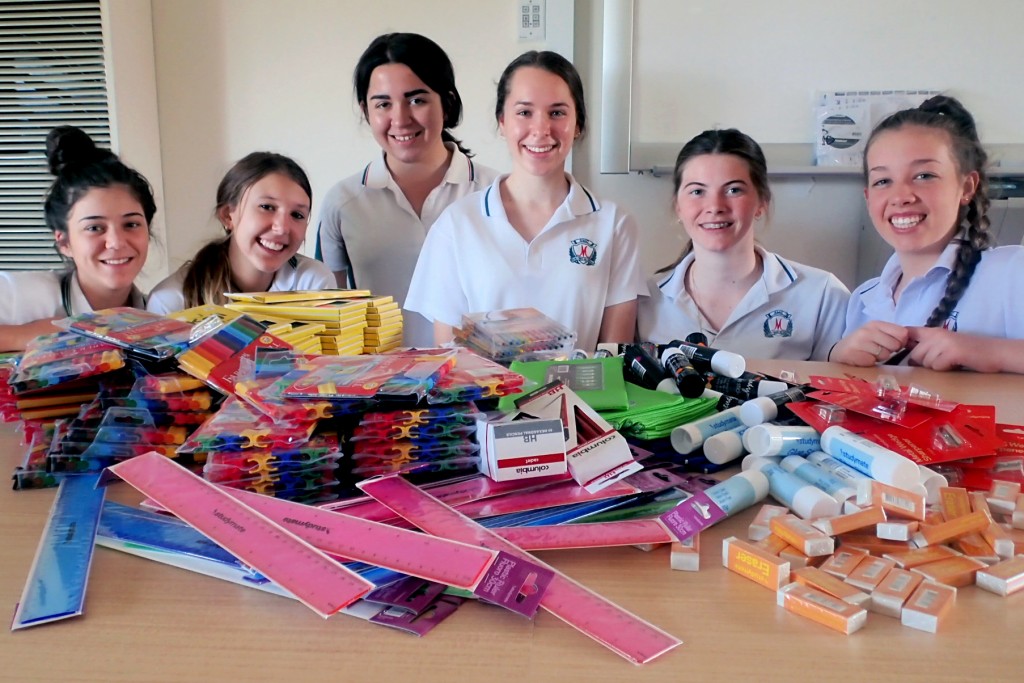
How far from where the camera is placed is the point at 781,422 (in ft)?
2.85

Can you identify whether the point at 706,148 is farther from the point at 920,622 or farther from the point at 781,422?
the point at 920,622

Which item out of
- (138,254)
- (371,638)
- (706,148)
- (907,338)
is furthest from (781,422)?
(138,254)

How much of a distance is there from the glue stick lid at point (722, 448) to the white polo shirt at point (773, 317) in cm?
88

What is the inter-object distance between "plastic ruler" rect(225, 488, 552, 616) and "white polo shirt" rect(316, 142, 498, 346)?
1.59 meters

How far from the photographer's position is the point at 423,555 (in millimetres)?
581

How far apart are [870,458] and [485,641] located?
0.44 metres

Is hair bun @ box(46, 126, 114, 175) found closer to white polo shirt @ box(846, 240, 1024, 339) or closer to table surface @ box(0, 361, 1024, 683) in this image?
table surface @ box(0, 361, 1024, 683)

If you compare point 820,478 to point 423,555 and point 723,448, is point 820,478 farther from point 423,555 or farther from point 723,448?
point 423,555

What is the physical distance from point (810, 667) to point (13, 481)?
0.78 metres

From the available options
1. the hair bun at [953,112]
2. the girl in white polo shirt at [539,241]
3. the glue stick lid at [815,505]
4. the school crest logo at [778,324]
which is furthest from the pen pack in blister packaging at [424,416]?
the hair bun at [953,112]

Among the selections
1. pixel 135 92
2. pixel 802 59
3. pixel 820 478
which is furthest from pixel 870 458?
pixel 135 92

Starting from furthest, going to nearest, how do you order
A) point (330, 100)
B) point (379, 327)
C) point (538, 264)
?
point (330, 100)
point (538, 264)
point (379, 327)

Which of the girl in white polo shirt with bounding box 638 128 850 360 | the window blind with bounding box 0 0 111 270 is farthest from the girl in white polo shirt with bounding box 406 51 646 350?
the window blind with bounding box 0 0 111 270

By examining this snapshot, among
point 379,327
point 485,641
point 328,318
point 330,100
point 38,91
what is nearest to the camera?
point 485,641
